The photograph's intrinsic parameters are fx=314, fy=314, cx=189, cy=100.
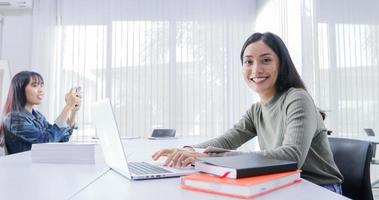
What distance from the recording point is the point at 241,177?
1.98ft

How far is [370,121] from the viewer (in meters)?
2.93

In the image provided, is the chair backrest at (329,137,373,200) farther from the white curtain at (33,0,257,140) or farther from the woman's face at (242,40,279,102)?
the white curtain at (33,0,257,140)

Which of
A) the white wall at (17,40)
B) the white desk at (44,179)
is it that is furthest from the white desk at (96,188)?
the white wall at (17,40)

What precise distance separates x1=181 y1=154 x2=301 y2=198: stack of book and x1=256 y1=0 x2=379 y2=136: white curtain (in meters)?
2.41

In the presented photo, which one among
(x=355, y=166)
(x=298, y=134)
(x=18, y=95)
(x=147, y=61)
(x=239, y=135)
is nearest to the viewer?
(x=298, y=134)

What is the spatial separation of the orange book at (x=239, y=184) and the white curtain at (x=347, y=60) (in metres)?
2.44

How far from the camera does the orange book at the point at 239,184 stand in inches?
22.1

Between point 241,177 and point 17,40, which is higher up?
point 17,40

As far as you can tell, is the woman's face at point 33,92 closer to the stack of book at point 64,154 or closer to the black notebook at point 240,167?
the stack of book at point 64,154

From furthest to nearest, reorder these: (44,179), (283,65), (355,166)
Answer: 1. (283,65)
2. (355,166)
3. (44,179)

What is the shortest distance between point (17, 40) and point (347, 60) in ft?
12.1

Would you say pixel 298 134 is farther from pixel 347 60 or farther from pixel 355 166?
pixel 347 60

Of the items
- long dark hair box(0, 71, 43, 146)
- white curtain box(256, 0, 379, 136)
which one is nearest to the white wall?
long dark hair box(0, 71, 43, 146)

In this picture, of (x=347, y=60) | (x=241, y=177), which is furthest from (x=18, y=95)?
(x=347, y=60)
